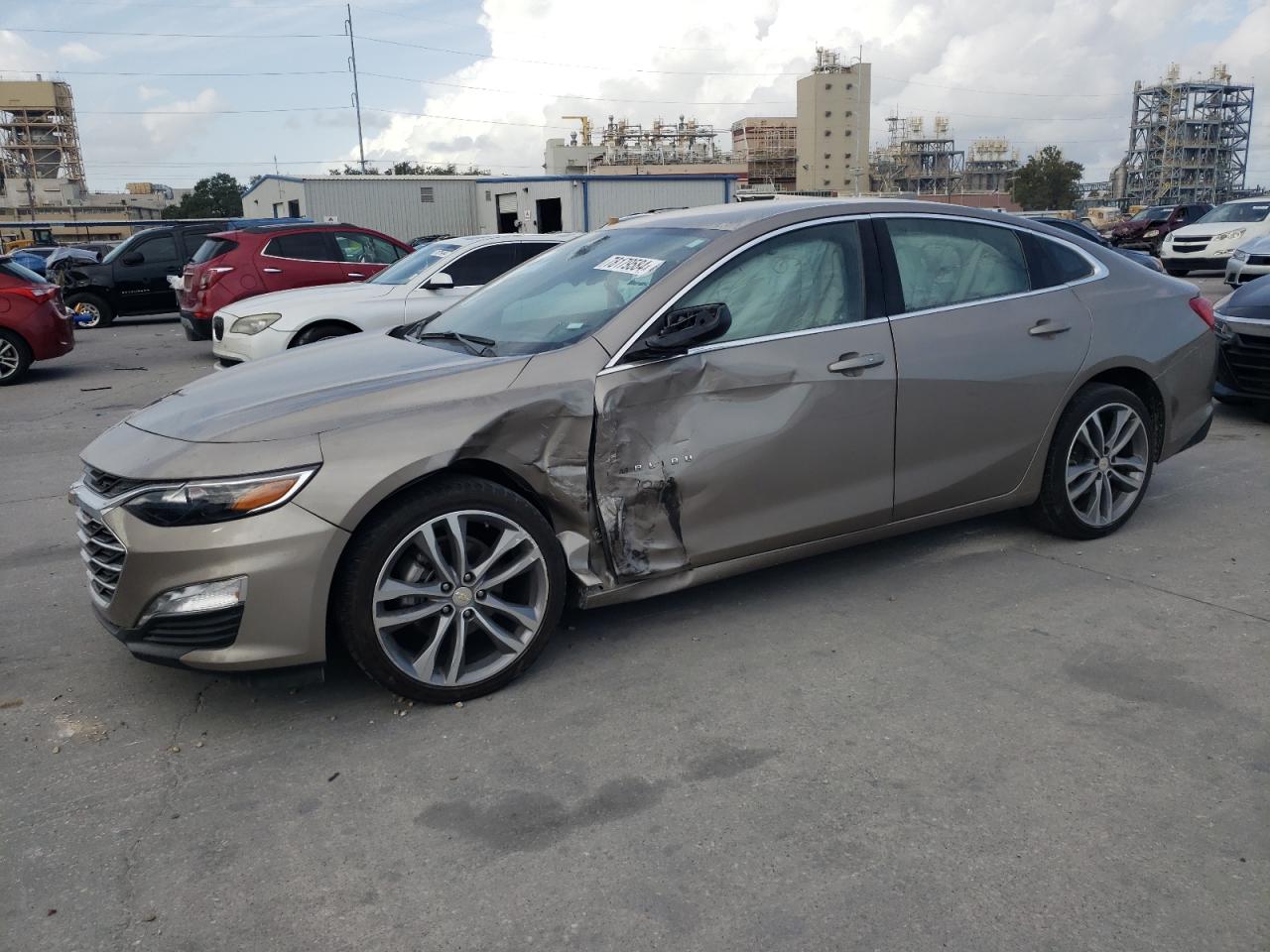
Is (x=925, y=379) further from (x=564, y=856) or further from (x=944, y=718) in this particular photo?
(x=564, y=856)

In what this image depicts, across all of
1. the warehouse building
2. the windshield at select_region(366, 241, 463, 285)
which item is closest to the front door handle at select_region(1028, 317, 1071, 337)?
the windshield at select_region(366, 241, 463, 285)

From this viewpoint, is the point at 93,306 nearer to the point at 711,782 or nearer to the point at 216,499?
the point at 216,499

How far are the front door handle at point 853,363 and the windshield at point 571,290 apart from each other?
0.71 metres

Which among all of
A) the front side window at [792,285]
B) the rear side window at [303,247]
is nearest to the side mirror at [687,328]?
the front side window at [792,285]

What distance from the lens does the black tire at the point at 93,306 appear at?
18578mm

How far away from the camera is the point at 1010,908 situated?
245 centimetres

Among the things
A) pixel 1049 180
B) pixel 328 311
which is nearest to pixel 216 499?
pixel 328 311

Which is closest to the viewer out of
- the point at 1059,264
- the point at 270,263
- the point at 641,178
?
the point at 1059,264

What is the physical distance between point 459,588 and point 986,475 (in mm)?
2507

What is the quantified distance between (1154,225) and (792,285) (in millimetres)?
33150

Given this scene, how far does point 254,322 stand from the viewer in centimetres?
962

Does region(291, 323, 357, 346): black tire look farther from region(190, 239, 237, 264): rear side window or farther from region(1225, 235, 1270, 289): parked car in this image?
region(1225, 235, 1270, 289): parked car

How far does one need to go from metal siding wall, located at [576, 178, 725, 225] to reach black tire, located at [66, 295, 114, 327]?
20.1 m

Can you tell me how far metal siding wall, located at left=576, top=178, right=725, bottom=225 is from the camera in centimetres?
3697
